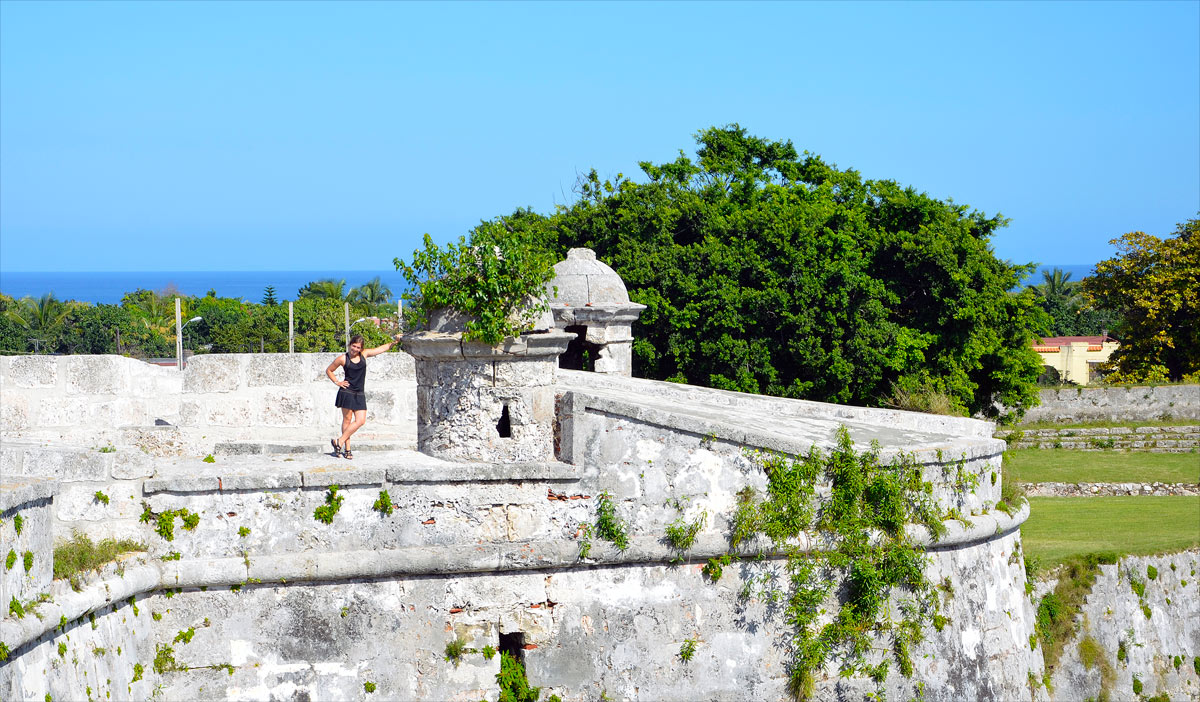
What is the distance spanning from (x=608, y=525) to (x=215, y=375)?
5.43 metres

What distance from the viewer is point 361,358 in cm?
930

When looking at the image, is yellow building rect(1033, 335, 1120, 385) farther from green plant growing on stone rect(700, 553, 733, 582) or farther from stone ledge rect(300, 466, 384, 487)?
stone ledge rect(300, 466, 384, 487)

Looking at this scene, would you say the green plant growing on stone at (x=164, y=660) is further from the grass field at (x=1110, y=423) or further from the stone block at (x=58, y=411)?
the grass field at (x=1110, y=423)

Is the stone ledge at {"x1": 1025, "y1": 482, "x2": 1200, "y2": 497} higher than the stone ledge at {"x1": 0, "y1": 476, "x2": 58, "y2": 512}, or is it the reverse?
the stone ledge at {"x1": 0, "y1": 476, "x2": 58, "y2": 512}

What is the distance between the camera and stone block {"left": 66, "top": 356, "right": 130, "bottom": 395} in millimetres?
11984

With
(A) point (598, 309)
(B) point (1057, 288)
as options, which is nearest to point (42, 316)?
(A) point (598, 309)

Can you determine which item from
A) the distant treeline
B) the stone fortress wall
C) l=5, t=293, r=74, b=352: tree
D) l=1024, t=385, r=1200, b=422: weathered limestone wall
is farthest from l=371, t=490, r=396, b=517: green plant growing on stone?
l=5, t=293, r=74, b=352: tree

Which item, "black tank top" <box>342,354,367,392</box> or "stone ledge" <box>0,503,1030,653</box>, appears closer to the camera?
"stone ledge" <box>0,503,1030,653</box>

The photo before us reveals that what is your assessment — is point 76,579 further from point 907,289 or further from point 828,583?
point 907,289

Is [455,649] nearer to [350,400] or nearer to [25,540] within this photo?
[350,400]

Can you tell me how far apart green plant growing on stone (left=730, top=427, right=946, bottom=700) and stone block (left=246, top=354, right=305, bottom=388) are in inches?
214

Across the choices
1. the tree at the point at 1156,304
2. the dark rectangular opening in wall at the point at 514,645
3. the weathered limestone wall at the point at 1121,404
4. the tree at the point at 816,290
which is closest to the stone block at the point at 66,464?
the dark rectangular opening in wall at the point at 514,645

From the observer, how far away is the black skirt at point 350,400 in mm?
9141

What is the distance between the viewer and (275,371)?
40.5 feet
